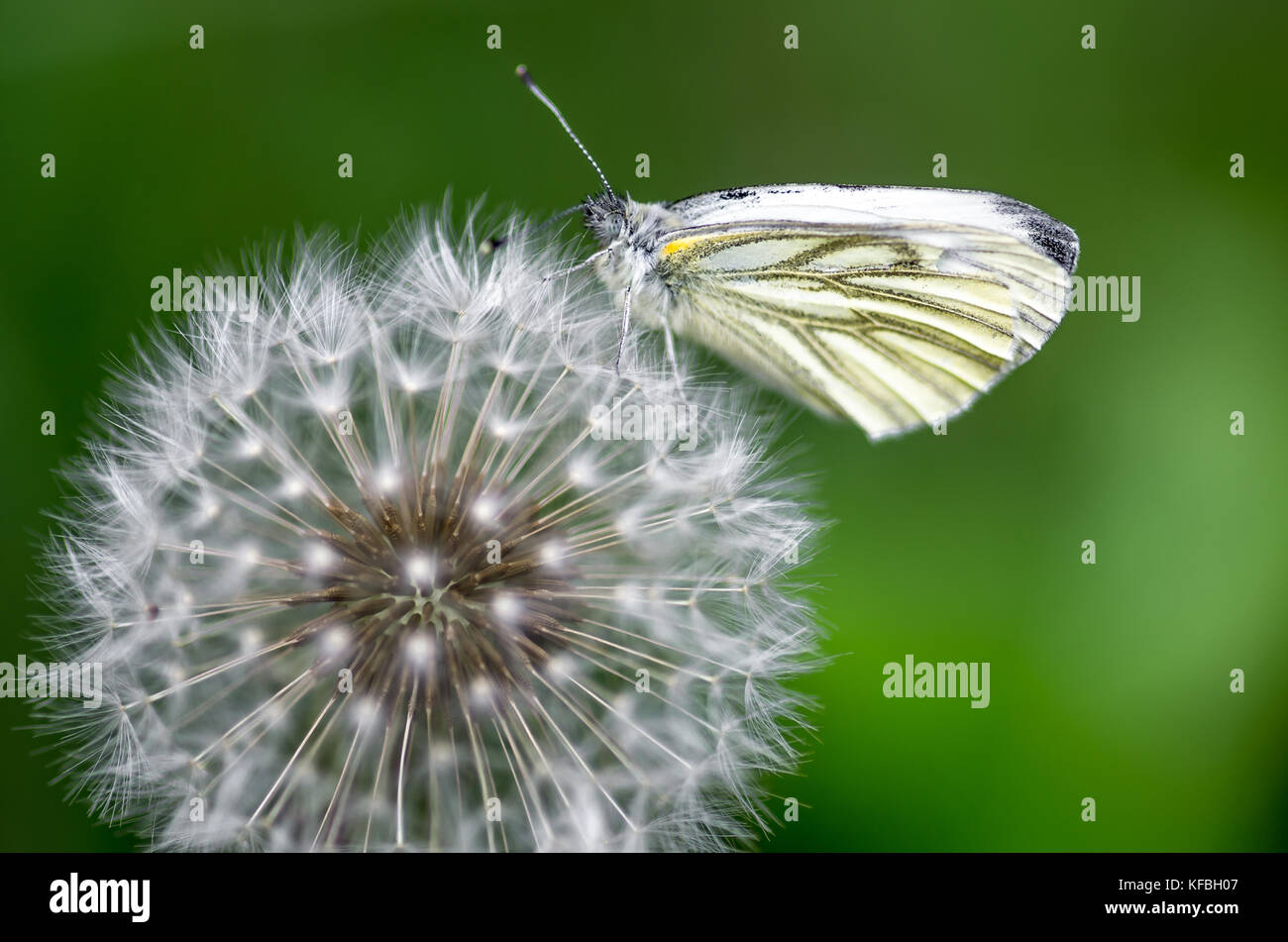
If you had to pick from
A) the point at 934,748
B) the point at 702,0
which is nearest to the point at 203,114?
the point at 702,0

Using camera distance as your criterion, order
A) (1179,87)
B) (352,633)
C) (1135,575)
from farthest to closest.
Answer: (1179,87), (1135,575), (352,633)

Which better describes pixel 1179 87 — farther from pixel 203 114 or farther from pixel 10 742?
pixel 10 742

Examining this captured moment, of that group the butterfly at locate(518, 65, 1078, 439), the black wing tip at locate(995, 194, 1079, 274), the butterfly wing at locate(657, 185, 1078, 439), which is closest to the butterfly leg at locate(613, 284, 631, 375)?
the butterfly at locate(518, 65, 1078, 439)

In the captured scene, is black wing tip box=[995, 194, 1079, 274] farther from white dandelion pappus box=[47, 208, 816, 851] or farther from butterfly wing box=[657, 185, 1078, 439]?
white dandelion pappus box=[47, 208, 816, 851]

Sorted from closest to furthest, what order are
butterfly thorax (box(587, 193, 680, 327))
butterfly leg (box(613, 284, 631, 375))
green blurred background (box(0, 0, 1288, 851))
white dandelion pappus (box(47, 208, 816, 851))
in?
white dandelion pappus (box(47, 208, 816, 851)), butterfly leg (box(613, 284, 631, 375)), butterfly thorax (box(587, 193, 680, 327)), green blurred background (box(0, 0, 1288, 851))

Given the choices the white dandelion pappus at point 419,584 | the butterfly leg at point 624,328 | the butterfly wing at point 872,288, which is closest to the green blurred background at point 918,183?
the butterfly wing at point 872,288

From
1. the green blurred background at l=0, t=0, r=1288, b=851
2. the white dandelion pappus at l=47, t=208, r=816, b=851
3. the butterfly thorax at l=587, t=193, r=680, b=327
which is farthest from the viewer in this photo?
the green blurred background at l=0, t=0, r=1288, b=851

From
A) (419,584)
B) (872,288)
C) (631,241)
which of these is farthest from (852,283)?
(419,584)

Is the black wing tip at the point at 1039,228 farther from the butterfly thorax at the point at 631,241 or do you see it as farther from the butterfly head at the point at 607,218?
the butterfly head at the point at 607,218
